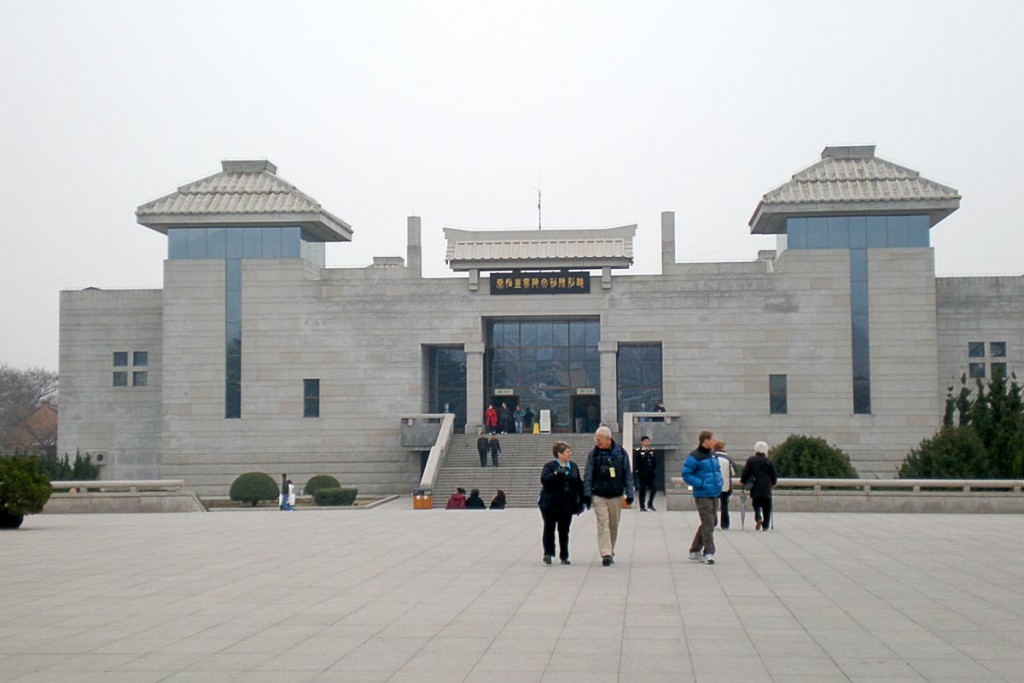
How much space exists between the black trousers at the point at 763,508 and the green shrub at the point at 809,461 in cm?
1050

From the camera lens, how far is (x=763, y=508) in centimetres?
2256

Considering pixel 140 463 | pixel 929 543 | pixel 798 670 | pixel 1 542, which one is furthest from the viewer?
pixel 140 463

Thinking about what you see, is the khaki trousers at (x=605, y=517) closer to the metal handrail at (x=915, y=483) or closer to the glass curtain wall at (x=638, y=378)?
the metal handrail at (x=915, y=483)

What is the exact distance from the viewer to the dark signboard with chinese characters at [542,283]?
164ft

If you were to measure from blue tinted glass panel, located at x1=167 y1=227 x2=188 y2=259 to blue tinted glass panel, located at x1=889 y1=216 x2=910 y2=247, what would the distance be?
93.8 feet

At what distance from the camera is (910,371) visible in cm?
4831

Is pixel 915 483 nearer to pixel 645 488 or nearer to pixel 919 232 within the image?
pixel 645 488

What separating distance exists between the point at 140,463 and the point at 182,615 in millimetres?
41975

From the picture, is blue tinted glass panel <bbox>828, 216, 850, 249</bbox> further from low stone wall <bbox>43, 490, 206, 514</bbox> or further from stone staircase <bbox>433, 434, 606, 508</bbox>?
low stone wall <bbox>43, 490, 206, 514</bbox>

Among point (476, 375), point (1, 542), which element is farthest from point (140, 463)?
point (1, 542)

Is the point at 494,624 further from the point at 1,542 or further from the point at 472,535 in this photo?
the point at 1,542

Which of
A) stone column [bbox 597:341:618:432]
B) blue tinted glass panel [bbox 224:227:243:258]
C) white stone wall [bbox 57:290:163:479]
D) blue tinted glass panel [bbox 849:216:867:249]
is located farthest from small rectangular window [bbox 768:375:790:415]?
white stone wall [bbox 57:290:163:479]

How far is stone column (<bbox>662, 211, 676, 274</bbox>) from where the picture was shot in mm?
50281

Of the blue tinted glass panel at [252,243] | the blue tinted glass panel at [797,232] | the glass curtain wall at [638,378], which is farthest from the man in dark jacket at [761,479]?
the blue tinted glass panel at [252,243]
